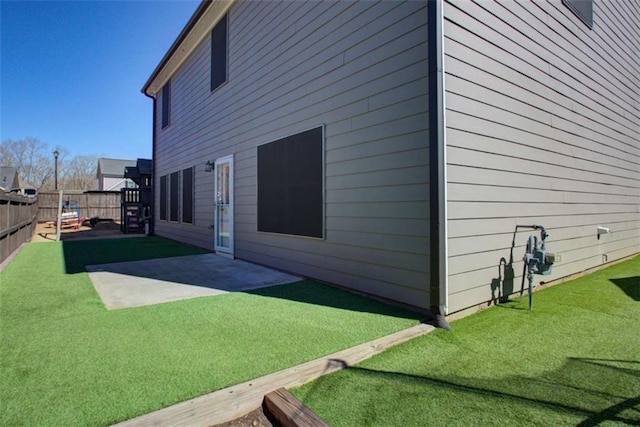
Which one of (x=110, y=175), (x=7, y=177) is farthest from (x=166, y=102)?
(x=110, y=175)

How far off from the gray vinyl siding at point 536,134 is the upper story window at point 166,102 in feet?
32.0

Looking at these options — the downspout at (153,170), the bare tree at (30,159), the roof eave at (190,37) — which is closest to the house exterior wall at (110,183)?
the bare tree at (30,159)

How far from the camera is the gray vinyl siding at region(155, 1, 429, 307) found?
3076mm

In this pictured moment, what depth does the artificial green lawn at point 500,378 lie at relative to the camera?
1592mm

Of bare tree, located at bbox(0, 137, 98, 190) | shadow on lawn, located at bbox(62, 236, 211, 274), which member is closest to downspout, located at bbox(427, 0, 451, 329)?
shadow on lawn, located at bbox(62, 236, 211, 274)

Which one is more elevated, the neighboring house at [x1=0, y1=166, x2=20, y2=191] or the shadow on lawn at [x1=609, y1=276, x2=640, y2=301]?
the neighboring house at [x1=0, y1=166, x2=20, y2=191]

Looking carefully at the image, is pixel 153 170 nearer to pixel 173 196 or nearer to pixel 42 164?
pixel 173 196

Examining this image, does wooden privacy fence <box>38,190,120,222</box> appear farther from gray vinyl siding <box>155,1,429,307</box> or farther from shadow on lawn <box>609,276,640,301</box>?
shadow on lawn <box>609,276,640,301</box>

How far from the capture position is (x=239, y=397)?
1683mm

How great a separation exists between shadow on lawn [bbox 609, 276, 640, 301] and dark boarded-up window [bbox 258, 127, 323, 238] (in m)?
3.75

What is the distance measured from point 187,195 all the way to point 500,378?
8392 mm

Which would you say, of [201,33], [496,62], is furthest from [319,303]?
[201,33]

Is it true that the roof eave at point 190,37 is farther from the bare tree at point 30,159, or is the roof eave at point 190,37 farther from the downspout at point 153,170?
the bare tree at point 30,159

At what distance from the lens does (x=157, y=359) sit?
2.08m
